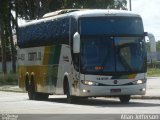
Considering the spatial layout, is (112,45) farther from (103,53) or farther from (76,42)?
(76,42)

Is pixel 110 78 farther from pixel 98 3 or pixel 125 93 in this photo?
pixel 98 3

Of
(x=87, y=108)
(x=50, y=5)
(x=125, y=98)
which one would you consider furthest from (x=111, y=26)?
(x=50, y=5)

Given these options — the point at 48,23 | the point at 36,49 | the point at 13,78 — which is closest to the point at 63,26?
the point at 48,23

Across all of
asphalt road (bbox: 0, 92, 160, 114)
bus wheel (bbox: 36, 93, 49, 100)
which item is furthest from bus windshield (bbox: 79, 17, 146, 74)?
bus wheel (bbox: 36, 93, 49, 100)

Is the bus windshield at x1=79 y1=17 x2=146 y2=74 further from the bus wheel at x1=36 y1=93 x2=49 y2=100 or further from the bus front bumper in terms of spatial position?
the bus wheel at x1=36 y1=93 x2=49 y2=100

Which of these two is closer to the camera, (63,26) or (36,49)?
(63,26)

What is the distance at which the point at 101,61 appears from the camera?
82.9ft

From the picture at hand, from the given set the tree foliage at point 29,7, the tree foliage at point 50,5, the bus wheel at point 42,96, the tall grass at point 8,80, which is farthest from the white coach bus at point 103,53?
the tree foliage at point 50,5

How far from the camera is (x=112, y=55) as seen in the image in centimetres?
2541

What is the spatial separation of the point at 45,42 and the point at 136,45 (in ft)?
19.0

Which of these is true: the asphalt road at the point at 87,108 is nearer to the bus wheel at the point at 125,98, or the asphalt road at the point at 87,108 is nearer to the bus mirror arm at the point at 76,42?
the bus wheel at the point at 125,98

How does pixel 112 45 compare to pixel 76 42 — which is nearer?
pixel 76 42

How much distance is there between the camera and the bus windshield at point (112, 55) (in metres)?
25.3

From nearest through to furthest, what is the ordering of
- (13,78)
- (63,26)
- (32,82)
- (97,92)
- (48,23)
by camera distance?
(97,92) < (63,26) < (48,23) < (32,82) < (13,78)
